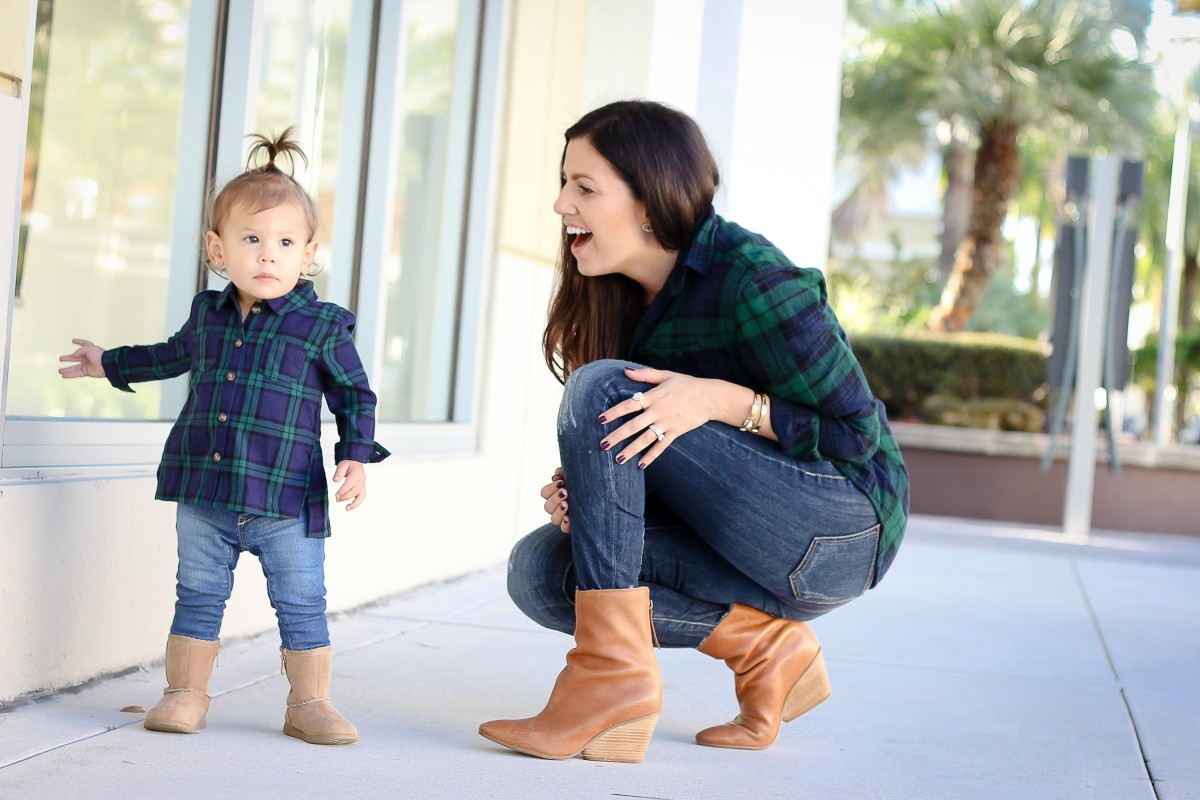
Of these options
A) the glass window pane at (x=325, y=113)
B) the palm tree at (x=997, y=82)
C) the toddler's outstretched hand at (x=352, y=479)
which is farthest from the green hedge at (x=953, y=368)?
the toddler's outstretched hand at (x=352, y=479)

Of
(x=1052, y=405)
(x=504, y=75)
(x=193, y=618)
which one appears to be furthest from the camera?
(x=1052, y=405)

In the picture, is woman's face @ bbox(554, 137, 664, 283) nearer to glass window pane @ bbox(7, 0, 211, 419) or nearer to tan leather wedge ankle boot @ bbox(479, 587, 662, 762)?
tan leather wedge ankle boot @ bbox(479, 587, 662, 762)

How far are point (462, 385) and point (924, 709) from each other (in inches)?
88.2

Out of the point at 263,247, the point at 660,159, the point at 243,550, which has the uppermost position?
the point at 660,159

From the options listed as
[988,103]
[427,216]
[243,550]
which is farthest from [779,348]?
[988,103]

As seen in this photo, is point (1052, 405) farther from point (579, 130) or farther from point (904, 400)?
point (579, 130)

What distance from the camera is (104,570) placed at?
263 cm

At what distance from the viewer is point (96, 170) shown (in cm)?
553

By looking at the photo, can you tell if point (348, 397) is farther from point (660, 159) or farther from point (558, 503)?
point (660, 159)

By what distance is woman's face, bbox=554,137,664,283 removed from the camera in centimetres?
238

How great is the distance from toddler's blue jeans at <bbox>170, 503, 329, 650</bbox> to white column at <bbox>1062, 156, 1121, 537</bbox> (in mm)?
6639

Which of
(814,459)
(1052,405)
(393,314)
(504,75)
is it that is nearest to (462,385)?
(393,314)

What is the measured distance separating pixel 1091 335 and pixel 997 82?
7.13 metres

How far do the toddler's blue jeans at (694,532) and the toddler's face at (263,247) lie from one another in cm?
54
